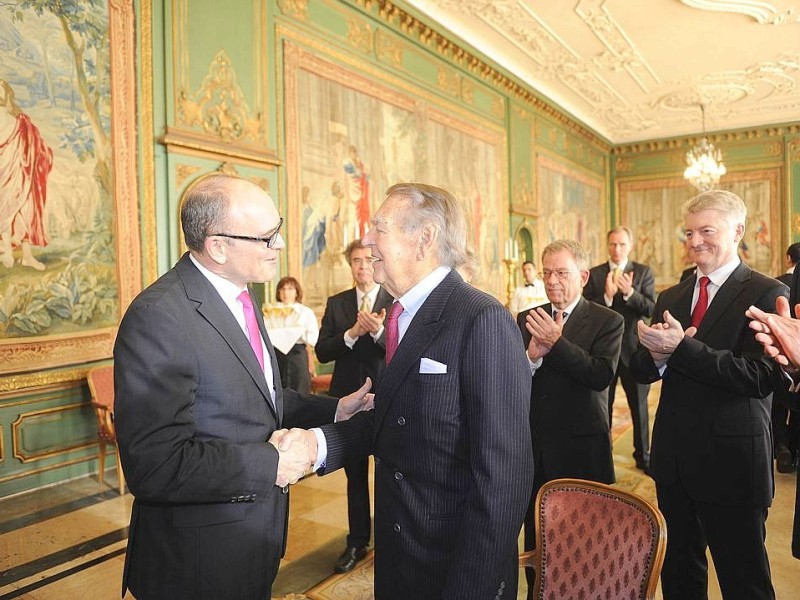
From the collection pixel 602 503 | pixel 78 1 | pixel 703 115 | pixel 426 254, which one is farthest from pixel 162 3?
pixel 703 115

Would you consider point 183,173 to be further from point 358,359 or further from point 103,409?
point 358,359

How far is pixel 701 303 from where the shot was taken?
2893 mm

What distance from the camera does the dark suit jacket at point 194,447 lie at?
5.64 ft

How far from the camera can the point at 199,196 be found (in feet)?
6.55

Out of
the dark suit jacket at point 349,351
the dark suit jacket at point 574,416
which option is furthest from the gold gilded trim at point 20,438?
the dark suit jacket at point 574,416

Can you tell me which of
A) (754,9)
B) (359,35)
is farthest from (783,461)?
(754,9)

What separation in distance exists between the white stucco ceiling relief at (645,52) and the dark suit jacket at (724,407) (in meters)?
8.19

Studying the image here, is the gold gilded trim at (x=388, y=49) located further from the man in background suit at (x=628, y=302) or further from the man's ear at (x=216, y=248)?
the man's ear at (x=216, y=248)

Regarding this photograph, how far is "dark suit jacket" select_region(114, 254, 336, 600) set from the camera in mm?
1719

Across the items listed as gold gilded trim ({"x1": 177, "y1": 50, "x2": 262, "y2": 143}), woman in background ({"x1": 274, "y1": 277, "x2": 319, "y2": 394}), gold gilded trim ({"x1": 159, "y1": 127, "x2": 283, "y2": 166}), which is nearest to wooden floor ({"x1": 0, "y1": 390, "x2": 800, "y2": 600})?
woman in background ({"x1": 274, "y1": 277, "x2": 319, "y2": 394})

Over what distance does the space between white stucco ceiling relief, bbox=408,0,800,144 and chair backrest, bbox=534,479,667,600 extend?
8871 mm

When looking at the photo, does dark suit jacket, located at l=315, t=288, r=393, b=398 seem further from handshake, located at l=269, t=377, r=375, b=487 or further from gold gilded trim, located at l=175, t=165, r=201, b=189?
gold gilded trim, located at l=175, t=165, r=201, b=189

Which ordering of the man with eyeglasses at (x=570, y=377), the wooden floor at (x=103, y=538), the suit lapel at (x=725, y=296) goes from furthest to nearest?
the wooden floor at (x=103, y=538) → the man with eyeglasses at (x=570, y=377) → the suit lapel at (x=725, y=296)

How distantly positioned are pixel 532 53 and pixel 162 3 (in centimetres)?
798
